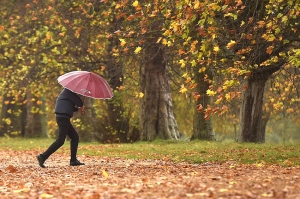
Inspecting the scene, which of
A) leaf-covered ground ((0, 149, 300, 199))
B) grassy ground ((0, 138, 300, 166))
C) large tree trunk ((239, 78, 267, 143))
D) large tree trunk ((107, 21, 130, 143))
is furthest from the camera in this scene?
large tree trunk ((107, 21, 130, 143))

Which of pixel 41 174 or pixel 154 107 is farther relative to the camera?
Answer: pixel 154 107

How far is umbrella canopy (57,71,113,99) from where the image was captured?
1189 centimetres

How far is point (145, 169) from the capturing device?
450 inches

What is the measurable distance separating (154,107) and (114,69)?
2.46m

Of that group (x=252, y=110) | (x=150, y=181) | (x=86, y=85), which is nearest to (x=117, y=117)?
(x=252, y=110)

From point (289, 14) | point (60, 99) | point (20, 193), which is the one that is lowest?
point (20, 193)

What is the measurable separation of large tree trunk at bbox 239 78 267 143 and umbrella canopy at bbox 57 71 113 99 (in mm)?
6748

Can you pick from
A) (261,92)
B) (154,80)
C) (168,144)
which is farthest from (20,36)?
(261,92)

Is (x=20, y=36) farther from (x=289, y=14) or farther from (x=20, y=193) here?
(x=20, y=193)

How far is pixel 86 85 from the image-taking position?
12.0 metres

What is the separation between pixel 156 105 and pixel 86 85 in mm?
9194

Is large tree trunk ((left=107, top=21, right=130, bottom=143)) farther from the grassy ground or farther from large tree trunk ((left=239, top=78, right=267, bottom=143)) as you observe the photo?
large tree trunk ((left=239, top=78, right=267, bottom=143))

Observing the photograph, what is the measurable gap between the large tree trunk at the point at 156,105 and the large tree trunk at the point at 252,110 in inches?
119

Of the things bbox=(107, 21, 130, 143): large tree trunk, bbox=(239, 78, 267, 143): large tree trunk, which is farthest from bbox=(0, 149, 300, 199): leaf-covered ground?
bbox=(107, 21, 130, 143): large tree trunk
